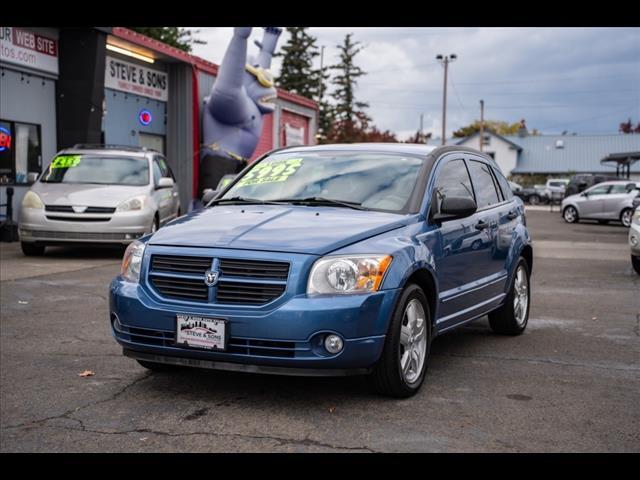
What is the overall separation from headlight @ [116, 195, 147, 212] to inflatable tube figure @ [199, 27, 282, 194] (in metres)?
11.6

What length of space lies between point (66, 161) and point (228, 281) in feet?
35.1

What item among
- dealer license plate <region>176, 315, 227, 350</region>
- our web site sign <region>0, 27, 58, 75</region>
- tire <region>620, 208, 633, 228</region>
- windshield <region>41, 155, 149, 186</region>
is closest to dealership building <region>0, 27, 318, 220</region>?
our web site sign <region>0, 27, 58, 75</region>

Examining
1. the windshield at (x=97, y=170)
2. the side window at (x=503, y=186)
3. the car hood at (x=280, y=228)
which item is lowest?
the car hood at (x=280, y=228)

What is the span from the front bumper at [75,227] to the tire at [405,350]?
29.2 ft

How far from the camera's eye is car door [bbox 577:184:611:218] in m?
29.5

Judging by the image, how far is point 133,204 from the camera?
13.7 meters

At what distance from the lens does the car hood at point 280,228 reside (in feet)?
16.3

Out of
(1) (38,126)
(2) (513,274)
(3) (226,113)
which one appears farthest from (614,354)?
(3) (226,113)


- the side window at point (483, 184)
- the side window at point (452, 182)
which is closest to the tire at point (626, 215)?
the side window at point (483, 184)

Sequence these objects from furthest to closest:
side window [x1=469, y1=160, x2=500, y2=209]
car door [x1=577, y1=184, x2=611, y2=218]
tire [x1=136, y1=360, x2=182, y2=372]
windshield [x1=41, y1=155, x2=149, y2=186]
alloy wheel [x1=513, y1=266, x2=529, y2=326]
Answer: car door [x1=577, y1=184, x2=611, y2=218]
windshield [x1=41, y1=155, x2=149, y2=186]
alloy wheel [x1=513, y1=266, x2=529, y2=326]
side window [x1=469, y1=160, x2=500, y2=209]
tire [x1=136, y1=360, x2=182, y2=372]

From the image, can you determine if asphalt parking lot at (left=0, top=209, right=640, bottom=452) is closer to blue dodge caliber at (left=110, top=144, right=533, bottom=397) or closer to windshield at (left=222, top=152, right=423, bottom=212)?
blue dodge caliber at (left=110, top=144, right=533, bottom=397)

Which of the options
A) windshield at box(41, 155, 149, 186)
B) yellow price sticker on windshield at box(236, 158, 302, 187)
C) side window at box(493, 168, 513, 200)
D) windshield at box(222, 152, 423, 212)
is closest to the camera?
windshield at box(222, 152, 423, 212)

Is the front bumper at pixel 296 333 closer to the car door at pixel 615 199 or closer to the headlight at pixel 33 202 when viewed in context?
the headlight at pixel 33 202
